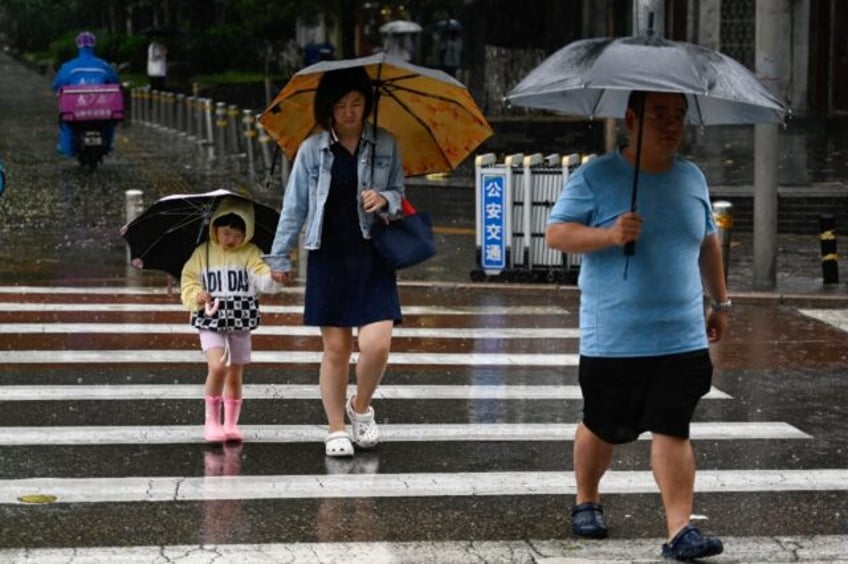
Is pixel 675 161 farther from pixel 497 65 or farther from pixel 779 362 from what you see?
pixel 497 65

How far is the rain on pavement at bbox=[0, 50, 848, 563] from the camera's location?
7715mm

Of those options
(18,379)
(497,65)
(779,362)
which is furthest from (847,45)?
(18,379)

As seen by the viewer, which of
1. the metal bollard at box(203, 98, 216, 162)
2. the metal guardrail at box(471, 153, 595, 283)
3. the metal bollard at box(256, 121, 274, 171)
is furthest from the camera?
the metal bollard at box(203, 98, 216, 162)

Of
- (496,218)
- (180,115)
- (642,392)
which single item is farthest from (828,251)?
(180,115)

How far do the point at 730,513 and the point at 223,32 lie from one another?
146ft

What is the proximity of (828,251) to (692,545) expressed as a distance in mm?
9562

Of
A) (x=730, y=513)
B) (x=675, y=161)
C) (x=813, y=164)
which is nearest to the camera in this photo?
(x=675, y=161)

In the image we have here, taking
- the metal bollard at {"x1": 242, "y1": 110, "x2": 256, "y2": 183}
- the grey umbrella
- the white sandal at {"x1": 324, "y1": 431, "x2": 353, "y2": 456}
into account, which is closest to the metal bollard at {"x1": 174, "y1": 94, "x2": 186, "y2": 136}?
the metal bollard at {"x1": 242, "y1": 110, "x2": 256, "y2": 183}

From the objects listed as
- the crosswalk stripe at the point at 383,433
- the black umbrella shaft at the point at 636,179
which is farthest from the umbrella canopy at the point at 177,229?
the black umbrella shaft at the point at 636,179

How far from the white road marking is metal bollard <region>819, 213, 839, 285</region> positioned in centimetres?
527

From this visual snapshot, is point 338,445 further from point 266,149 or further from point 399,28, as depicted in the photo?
point 399,28

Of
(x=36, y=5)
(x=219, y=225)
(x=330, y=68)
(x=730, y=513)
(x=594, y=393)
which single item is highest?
(x=36, y=5)

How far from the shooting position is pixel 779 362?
12.6m

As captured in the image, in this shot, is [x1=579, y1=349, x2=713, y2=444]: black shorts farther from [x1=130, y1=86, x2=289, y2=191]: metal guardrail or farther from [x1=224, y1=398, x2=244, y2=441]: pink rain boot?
[x1=130, y1=86, x2=289, y2=191]: metal guardrail
